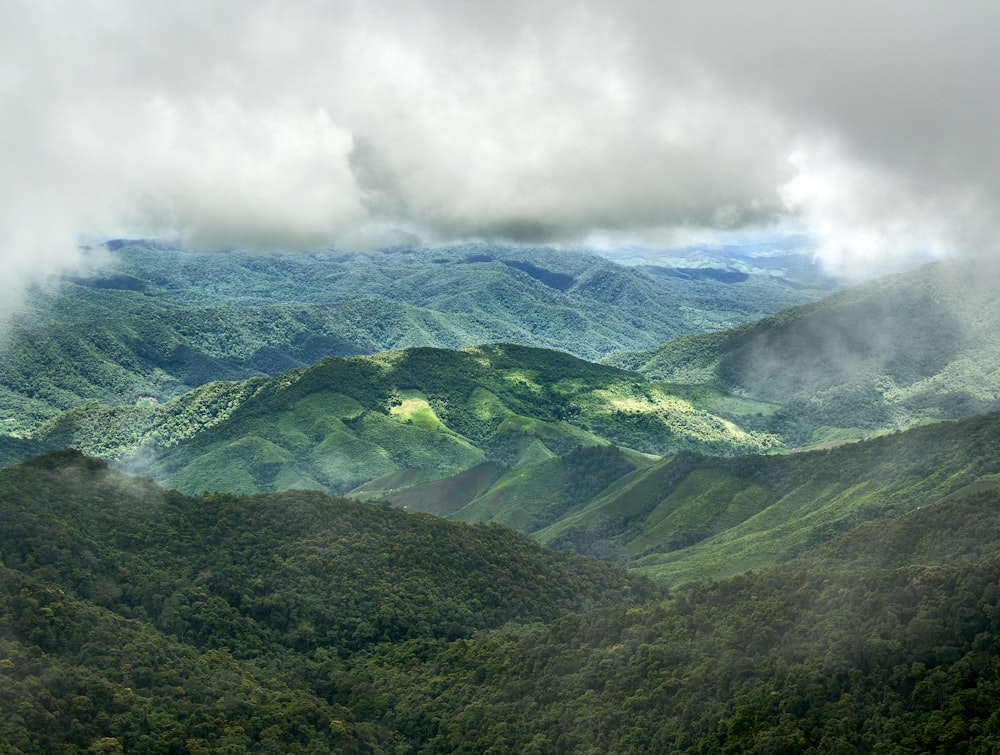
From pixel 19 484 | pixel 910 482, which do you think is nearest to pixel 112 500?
pixel 19 484

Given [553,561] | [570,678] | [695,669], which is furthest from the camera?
[553,561]

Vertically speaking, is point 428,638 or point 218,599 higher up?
point 218,599

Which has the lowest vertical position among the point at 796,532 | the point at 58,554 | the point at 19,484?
the point at 796,532

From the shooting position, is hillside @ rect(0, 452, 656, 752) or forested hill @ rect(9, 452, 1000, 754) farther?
hillside @ rect(0, 452, 656, 752)

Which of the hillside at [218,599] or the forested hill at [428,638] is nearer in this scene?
the forested hill at [428,638]

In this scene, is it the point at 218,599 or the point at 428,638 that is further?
the point at 428,638

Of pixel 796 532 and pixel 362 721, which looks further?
pixel 796 532

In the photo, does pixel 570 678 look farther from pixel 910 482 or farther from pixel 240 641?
pixel 910 482

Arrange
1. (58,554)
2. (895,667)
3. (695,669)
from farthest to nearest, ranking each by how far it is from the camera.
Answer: (58,554)
(695,669)
(895,667)
